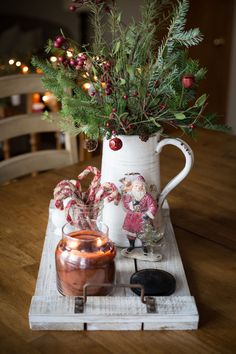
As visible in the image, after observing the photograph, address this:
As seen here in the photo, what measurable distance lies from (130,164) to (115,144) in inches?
3.3

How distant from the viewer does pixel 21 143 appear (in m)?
3.70

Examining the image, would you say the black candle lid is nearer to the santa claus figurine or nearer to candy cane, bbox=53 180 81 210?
the santa claus figurine

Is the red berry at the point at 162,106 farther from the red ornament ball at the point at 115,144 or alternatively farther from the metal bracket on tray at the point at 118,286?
the metal bracket on tray at the point at 118,286

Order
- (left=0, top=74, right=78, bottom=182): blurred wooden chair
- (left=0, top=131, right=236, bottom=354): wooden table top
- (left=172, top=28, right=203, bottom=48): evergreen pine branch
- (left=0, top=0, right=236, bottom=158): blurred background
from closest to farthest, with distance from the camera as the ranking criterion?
1. (left=0, top=131, right=236, bottom=354): wooden table top
2. (left=172, top=28, right=203, bottom=48): evergreen pine branch
3. (left=0, top=74, right=78, bottom=182): blurred wooden chair
4. (left=0, top=0, right=236, bottom=158): blurred background

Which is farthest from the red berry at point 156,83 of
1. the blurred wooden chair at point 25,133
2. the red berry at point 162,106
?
the blurred wooden chair at point 25,133

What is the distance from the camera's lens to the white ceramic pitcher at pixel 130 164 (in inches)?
42.1

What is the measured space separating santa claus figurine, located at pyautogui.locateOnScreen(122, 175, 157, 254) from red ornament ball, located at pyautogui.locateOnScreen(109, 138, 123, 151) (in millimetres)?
85

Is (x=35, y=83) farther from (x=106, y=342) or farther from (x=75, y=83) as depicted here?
(x=106, y=342)

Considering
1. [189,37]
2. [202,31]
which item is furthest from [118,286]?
[202,31]

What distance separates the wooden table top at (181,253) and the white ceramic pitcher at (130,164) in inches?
6.4

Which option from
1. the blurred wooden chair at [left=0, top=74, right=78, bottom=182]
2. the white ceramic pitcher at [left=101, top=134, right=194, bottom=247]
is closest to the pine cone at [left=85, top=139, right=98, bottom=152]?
the white ceramic pitcher at [left=101, top=134, right=194, bottom=247]

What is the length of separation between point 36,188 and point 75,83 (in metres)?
0.50

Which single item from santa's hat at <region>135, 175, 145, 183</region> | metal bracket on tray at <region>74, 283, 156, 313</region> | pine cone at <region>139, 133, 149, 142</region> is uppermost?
pine cone at <region>139, 133, 149, 142</region>

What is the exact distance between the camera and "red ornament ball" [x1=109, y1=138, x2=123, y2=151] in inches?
39.7
